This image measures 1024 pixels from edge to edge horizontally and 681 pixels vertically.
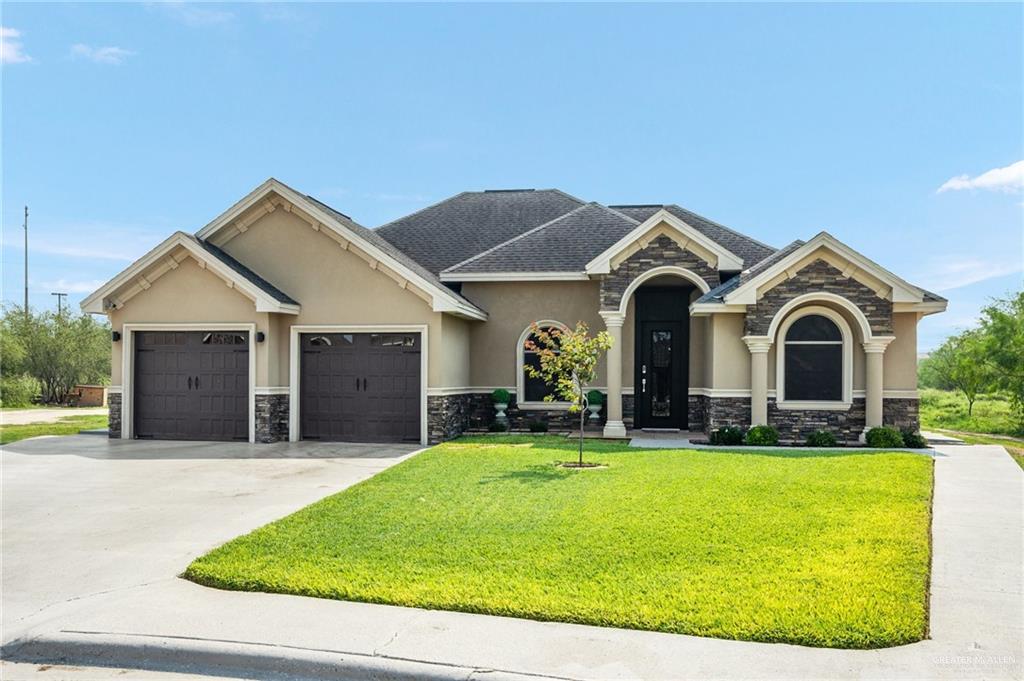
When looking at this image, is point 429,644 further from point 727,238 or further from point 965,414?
point 965,414

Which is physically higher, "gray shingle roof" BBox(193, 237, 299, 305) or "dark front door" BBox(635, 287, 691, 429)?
"gray shingle roof" BBox(193, 237, 299, 305)

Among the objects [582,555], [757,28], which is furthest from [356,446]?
[757,28]

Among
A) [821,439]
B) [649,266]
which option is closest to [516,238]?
[649,266]

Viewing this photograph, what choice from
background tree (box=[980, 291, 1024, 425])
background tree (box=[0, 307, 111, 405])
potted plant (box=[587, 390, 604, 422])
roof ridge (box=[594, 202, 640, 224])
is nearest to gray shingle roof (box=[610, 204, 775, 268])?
roof ridge (box=[594, 202, 640, 224])

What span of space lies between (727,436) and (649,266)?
13.7ft

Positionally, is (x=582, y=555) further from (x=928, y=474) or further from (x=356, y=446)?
(x=356, y=446)

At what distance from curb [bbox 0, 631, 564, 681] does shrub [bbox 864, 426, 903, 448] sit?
12342 mm

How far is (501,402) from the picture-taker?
16.6 metres

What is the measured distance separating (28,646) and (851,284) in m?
14.6

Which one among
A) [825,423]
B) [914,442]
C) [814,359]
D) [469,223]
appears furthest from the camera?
[469,223]

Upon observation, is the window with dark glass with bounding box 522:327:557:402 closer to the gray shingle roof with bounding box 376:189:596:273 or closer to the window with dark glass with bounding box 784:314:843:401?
the gray shingle roof with bounding box 376:189:596:273

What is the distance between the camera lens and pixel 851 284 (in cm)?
1426

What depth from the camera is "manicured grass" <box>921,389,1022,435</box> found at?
22.2 meters

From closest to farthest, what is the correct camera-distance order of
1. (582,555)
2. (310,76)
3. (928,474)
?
(582,555), (928,474), (310,76)
